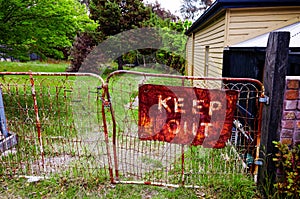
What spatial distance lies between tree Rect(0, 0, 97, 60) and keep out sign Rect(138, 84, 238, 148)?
4261 millimetres

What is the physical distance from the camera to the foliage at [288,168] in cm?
223

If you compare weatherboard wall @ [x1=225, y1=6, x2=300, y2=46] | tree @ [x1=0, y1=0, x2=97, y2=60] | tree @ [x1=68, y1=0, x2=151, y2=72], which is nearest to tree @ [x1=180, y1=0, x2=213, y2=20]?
tree @ [x1=68, y1=0, x2=151, y2=72]

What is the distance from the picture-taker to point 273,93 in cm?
223

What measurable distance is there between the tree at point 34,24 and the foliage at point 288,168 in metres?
5.35

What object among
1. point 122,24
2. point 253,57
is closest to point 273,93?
point 253,57

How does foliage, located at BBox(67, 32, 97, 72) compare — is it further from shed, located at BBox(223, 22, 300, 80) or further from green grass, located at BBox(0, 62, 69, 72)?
shed, located at BBox(223, 22, 300, 80)

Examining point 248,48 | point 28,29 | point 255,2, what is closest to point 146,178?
point 248,48

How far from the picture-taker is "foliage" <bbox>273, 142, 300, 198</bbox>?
2227 mm

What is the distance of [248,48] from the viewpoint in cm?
399

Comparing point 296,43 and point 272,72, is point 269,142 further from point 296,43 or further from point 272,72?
point 296,43

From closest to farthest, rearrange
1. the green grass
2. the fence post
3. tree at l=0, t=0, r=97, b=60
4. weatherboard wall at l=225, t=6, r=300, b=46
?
the fence post → weatherboard wall at l=225, t=6, r=300, b=46 → tree at l=0, t=0, r=97, b=60 → the green grass

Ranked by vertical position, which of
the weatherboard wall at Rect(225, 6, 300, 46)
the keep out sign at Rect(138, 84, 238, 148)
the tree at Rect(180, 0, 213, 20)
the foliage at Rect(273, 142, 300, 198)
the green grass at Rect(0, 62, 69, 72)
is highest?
the tree at Rect(180, 0, 213, 20)

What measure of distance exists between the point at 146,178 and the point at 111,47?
14.6m

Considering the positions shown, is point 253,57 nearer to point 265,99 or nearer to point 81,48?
point 265,99
